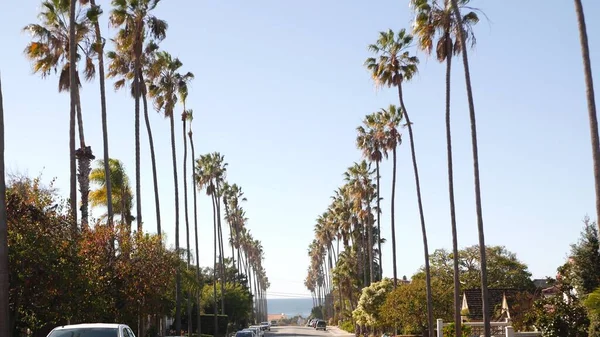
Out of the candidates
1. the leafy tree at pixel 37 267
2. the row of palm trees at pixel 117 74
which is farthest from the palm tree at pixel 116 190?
the leafy tree at pixel 37 267

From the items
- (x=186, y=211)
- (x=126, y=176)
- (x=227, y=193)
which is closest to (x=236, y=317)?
(x=227, y=193)

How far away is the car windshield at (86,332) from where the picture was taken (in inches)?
742

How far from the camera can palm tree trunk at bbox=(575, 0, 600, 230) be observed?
2046cm

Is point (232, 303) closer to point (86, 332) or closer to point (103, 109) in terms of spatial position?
point (103, 109)

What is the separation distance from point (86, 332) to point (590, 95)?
1359 cm

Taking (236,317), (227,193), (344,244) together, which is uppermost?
(227,193)

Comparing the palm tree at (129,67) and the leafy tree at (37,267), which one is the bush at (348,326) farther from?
the leafy tree at (37,267)

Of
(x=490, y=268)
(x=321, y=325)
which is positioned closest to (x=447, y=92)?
(x=490, y=268)

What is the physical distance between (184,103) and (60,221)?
1185 inches

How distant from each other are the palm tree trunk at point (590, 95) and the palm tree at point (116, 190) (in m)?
28.5

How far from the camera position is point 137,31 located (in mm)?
40125

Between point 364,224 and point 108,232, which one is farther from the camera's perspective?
point 364,224

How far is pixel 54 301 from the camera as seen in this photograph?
75.0 feet

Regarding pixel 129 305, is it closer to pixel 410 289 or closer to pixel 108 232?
pixel 108 232
